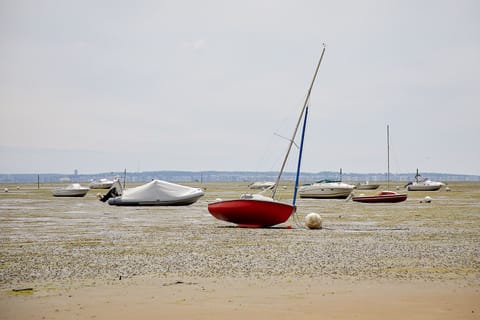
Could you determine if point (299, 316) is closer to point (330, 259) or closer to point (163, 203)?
point (330, 259)

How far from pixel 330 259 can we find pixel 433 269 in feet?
8.56

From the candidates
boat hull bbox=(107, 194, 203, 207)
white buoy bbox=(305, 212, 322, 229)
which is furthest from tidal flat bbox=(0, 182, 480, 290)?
boat hull bbox=(107, 194, 203, 207)

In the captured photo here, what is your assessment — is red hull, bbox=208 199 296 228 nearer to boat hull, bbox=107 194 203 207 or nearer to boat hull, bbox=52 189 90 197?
boat hull, bbox=107 194 203 207

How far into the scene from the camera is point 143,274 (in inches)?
507

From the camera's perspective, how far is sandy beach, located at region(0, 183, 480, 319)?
31.6 ft

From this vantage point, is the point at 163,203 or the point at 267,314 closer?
the point at 267,314

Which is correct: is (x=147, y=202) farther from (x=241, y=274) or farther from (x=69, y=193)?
(x=241, y=274)

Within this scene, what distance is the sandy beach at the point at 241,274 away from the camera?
962 centimetres

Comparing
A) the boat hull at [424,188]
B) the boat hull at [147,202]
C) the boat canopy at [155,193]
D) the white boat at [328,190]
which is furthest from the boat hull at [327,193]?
the boat hull at [424,188]

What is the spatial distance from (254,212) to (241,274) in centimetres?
1104

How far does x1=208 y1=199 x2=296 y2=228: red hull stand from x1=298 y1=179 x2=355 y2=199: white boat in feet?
109

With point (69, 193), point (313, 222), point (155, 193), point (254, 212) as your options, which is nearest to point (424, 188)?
point (69, 193)

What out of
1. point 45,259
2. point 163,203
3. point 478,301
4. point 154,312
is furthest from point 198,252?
point 163,203

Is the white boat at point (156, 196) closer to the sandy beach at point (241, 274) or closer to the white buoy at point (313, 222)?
the sandy beach at point (241, 274)
